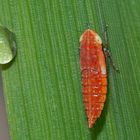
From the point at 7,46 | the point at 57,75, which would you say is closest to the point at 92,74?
the point at 57,75

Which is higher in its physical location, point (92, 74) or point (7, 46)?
point (7, 46)

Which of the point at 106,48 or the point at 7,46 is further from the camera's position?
the point at 7,46

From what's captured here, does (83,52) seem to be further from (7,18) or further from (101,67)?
(7,18)

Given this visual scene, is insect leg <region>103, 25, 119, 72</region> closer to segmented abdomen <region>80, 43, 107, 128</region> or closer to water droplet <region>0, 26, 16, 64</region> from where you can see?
segmented abdomen <region>80, 43, 107, 128</region>

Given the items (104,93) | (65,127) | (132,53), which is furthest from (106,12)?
(65,127)

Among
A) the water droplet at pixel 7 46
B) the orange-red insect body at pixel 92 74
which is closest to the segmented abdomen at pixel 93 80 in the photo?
the orange-red insect body at pixel 92 74

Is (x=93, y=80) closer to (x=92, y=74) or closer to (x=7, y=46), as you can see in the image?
(x=92, y=74)

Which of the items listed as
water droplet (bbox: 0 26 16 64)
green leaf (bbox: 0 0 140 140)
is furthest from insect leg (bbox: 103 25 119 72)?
water droplet (bbox: 0 26 16 64)
